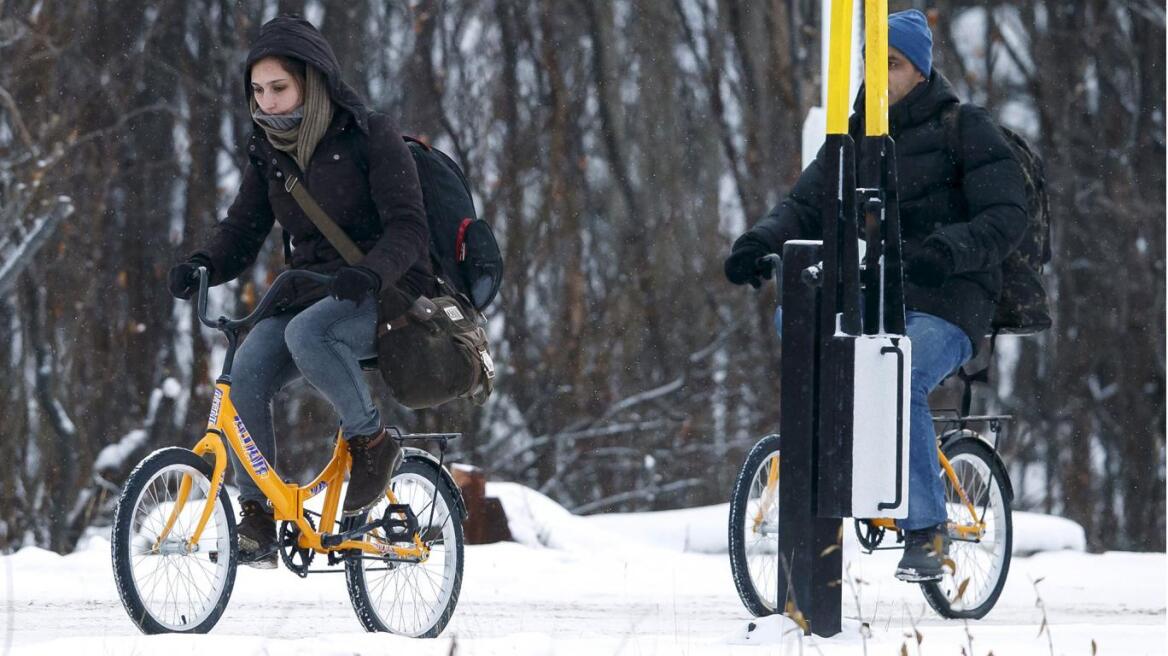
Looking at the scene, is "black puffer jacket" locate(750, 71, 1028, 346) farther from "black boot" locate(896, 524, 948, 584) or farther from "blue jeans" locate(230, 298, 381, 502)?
"blue jeans" locate(230, 298, 381, 502)

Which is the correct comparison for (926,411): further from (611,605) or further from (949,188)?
(611,605)

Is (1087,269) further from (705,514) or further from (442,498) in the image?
(442,498)

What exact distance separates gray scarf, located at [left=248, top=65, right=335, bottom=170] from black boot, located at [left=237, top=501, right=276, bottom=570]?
1.04 metres

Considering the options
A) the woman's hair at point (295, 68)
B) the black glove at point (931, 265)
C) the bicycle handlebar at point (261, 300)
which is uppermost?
the woman's hair at point (295, 68)

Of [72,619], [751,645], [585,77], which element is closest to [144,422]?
[585,77]

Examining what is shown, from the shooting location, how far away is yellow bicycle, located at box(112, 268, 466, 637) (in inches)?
191

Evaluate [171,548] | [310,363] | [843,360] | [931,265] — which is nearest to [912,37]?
[931,265]

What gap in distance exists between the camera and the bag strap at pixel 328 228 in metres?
5.20

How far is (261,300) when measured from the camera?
5.16 metres

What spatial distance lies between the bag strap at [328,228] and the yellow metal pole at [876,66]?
1.54 meters

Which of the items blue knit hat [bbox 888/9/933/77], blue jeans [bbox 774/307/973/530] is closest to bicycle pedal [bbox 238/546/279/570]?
blue jeans [bbox 774/307/973/530]

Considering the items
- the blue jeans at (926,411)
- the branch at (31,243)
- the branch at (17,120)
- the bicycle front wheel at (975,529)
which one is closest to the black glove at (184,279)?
the blue jeans at (926,411)

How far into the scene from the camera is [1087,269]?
45.2 ft

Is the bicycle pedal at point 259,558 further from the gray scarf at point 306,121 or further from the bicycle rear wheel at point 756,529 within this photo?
the bicycle rear wheel at point 756,529
